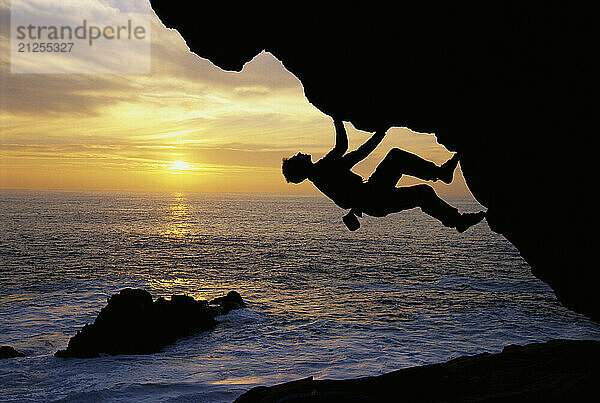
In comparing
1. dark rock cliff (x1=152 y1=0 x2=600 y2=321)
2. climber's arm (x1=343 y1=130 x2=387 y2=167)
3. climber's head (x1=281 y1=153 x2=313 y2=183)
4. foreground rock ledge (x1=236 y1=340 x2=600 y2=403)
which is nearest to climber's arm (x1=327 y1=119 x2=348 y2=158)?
climber's arm (x1=343 y1=130 x2=387 y2=167)

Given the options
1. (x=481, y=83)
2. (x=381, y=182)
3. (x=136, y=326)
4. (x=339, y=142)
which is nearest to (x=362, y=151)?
(x=339, y=142)

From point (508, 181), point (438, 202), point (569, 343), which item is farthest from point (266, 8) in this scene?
point (569, 343)

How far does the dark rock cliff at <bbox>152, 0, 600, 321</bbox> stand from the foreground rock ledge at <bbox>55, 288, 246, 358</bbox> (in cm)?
1713

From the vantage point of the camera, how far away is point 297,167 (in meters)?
6.56

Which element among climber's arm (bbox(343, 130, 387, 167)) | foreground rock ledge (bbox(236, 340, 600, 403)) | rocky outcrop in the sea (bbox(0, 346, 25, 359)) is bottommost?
rocky outcrop in the sea (bbox(0, 346, 25, 359))

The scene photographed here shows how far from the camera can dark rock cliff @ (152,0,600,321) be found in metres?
5.39

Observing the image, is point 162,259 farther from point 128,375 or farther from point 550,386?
point 550,386

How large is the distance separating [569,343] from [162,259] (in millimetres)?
52854

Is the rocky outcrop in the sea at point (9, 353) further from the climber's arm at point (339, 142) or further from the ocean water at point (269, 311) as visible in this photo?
the climber's arm at point (339, 142)

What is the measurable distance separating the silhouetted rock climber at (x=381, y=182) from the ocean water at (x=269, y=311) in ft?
36.6

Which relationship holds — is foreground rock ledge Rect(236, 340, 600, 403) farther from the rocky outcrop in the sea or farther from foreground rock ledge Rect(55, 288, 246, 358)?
the rocky outcrop in the sea

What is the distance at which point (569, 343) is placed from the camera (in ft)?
26.8

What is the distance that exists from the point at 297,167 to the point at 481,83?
286 cm

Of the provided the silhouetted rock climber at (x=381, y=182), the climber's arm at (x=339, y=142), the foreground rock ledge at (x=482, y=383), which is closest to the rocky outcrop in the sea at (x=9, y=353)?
the foreground rock ledge at (x=482, y=383)
